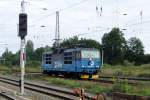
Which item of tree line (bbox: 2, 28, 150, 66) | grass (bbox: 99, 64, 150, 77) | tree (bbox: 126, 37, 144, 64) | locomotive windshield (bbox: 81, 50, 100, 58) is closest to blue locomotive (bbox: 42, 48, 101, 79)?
locomotive windshield (bbox: 81, 50, 100, 58)

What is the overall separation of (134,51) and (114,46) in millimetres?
5720

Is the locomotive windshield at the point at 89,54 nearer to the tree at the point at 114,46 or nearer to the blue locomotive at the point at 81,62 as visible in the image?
the blue locomotive at the point at 81,62

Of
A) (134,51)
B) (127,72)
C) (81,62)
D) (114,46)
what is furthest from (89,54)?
(134,51)

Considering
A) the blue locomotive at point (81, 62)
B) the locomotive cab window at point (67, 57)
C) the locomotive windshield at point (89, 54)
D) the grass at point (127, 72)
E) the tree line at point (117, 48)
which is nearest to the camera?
the blue locomotive at point (81, 62)

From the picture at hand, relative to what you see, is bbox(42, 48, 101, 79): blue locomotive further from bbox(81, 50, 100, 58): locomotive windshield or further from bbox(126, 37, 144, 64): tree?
bbox(126, 37, 144, 64): tree

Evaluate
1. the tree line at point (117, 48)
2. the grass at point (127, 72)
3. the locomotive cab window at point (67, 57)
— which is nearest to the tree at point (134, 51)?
the tree line at point (117, 48)

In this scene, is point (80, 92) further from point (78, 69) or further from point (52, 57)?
point (52, 57)

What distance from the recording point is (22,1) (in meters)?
29.1

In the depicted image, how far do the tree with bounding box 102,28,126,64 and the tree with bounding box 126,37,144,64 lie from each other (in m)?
1.84

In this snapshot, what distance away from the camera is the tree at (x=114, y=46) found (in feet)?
371

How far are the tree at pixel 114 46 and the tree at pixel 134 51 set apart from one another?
1.84 metres

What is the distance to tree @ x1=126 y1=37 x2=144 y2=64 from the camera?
112162 mm

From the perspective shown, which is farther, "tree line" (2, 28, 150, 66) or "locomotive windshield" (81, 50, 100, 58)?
"tree line" (2, 28, 150, 66)

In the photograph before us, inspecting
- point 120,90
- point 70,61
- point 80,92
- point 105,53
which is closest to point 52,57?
point 70,61
